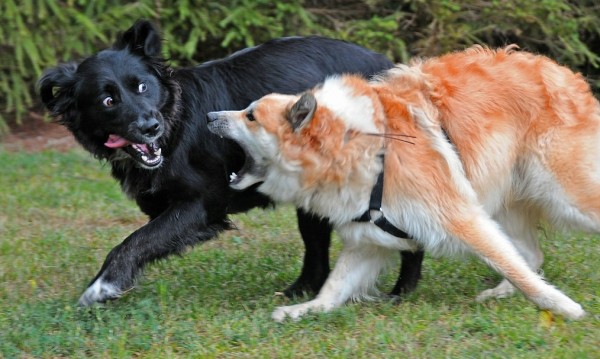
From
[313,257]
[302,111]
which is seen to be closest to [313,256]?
[313,257]

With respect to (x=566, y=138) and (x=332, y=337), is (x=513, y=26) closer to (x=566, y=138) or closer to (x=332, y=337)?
(x=566, y=138)

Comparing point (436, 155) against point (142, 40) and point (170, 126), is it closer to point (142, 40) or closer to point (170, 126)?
point (170, 126)

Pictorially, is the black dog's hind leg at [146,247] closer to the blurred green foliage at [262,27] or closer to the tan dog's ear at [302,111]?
the tan dog's ear at [302,111]

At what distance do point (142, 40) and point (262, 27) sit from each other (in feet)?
17.1

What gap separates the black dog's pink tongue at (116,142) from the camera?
17.0ft

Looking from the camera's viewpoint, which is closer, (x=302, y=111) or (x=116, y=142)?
(x=302, y=111)

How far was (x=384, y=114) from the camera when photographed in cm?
487

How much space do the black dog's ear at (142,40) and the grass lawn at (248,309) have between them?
146 centimetres

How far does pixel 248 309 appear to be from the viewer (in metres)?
5.15

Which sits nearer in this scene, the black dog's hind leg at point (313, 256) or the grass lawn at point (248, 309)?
the grass lawn at point (248, 309)

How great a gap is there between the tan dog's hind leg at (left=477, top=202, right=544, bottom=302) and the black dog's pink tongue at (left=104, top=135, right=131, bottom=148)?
8.14ft

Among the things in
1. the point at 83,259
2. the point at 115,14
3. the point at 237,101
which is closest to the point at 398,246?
the point at 237,101

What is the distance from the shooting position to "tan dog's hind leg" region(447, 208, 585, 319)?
468cm

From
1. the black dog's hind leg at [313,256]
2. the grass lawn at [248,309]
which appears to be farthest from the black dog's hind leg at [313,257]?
the grass lawn at [248,309]
